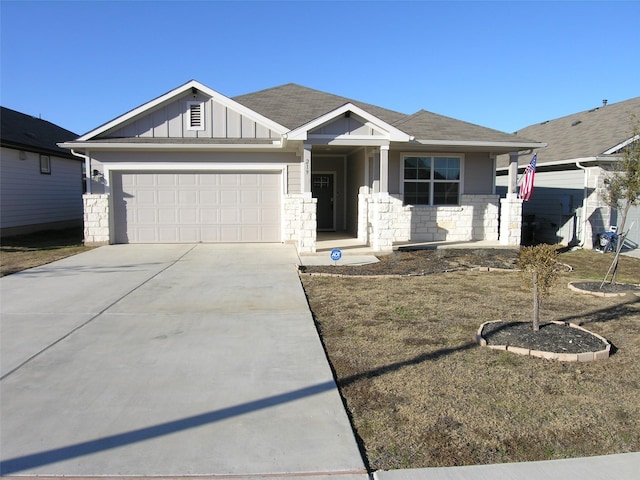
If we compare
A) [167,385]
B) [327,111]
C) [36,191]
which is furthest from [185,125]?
[167,385]

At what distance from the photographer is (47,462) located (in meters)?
3.28

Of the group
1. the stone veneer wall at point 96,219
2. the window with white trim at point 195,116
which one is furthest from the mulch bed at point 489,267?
the stone veneer wall at point 96,219

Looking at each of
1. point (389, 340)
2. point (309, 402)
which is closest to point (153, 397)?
point (309, 402)

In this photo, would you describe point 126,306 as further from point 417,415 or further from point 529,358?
point 529,358

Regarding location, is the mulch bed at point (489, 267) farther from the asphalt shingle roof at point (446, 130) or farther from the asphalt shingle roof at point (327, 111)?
the asphalt shingle roof at point (327, 111)

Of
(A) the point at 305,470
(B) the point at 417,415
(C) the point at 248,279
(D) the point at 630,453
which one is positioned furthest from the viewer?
(C) the point at 248,279

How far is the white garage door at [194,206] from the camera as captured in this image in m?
14.9

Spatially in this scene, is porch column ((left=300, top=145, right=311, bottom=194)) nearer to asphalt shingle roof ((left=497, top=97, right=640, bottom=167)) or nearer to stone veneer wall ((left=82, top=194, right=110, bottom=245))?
stone veneer wall ((left=82, top=194, right=110, bottom=245))

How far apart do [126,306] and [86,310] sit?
54 cm

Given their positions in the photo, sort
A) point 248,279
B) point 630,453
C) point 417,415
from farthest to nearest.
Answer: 1. point 248,279
2. point 417,415
3. point 630,453

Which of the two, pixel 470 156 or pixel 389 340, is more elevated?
pixel 470 156

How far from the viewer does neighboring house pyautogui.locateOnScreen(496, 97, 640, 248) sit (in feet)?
49.2

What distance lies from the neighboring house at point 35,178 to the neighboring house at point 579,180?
58.4 ft

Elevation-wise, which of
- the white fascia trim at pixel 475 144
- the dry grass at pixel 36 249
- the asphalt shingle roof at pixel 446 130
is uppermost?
the asphalt shingle roof at pixel 446 130
